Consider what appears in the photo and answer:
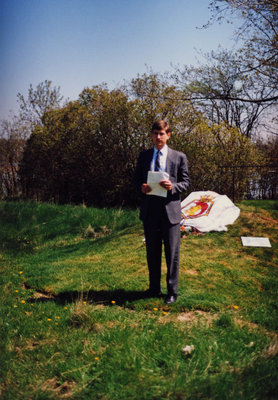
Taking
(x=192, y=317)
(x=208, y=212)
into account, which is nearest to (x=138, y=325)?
(x=192, y=317)

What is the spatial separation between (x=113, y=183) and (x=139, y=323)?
10130 millimetres

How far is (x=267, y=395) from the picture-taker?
245 centimetres

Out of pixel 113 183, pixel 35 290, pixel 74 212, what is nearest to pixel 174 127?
pixel 113 183

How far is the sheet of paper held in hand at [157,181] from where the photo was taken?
3.93 meters

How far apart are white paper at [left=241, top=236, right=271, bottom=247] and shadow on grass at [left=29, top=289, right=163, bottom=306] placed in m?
2.99

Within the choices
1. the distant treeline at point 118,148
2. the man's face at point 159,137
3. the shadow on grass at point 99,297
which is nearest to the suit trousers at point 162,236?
the shadow on grass at point 99,297

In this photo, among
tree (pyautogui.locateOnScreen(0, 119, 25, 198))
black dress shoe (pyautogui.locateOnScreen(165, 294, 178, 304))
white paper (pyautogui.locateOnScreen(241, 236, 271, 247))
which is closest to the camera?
black dress shoe (pyautogui.locateOnScreen(165, 294, 178, 304))

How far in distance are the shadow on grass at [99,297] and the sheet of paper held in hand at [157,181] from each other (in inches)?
58.7

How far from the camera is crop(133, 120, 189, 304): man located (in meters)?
4.13

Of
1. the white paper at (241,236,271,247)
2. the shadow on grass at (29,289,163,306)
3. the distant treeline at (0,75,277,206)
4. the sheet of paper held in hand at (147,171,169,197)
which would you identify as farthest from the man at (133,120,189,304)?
the distant treeline at (0,75,277,206)

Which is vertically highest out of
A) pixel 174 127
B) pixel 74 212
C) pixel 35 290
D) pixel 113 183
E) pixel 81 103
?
pixel 81 103

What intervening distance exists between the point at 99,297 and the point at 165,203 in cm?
169

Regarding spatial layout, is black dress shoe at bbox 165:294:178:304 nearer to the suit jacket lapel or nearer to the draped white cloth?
the suit jacket lapel

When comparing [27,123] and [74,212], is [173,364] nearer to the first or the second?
[74,212]
